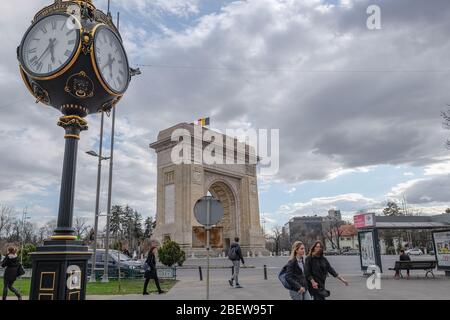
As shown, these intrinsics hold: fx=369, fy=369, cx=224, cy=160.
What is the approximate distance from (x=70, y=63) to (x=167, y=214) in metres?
44.7

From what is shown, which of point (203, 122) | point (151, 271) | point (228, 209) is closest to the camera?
point (151, 271)

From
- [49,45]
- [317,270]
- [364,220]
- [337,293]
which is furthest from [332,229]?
[49,45]

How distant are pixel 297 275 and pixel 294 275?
0.06 m

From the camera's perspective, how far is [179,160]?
50.1 metres

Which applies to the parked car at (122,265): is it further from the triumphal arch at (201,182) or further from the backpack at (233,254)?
the triumphal arch at (201,182)

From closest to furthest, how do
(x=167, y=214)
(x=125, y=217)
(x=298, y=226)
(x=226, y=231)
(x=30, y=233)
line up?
(x=167, y=214) < (x=226, y=231) < (x=30, y=233) < (x=125, y=217) < (x=298, y=226)

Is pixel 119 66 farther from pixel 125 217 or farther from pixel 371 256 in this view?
pixel 125 217

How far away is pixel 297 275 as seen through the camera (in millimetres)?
6676

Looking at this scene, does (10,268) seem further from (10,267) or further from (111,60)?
(111,60)

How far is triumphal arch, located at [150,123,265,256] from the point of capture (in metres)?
48.4
